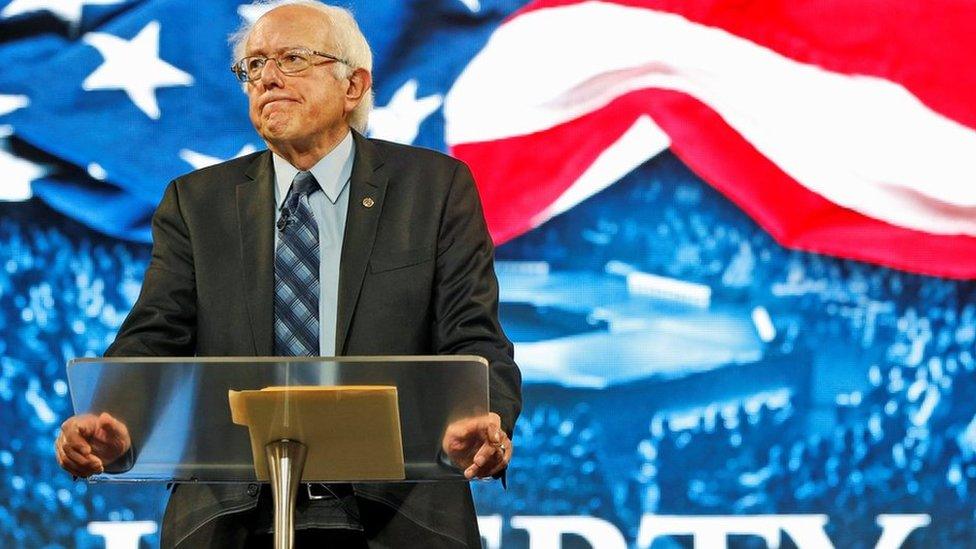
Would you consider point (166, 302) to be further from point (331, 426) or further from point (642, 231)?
point (642, 231)

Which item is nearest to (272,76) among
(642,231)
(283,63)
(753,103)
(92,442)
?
(283,63)

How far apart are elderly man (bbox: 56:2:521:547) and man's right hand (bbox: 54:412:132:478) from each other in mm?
267

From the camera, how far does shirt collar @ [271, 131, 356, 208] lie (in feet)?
7.35

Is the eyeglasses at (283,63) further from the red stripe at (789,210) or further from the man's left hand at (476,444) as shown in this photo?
the red stripe at (789,210)

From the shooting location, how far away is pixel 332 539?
1.99 metres

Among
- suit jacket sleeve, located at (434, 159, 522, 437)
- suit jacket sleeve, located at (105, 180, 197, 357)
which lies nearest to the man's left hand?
suit jacket sleeve, located at (434, 159, 522, 437)

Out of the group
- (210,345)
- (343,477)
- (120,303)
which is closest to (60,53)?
(120,303)

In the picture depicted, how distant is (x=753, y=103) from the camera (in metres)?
3.46

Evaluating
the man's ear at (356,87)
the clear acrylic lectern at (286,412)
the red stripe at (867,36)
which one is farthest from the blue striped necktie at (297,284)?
the red stripe at (867,36)

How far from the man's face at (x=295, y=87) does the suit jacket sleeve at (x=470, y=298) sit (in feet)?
0.84

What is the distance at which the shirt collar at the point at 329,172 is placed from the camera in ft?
7.35

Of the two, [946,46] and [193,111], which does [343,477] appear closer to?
[193,111]

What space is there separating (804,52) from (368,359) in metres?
2.25

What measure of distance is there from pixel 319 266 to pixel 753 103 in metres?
1.68
